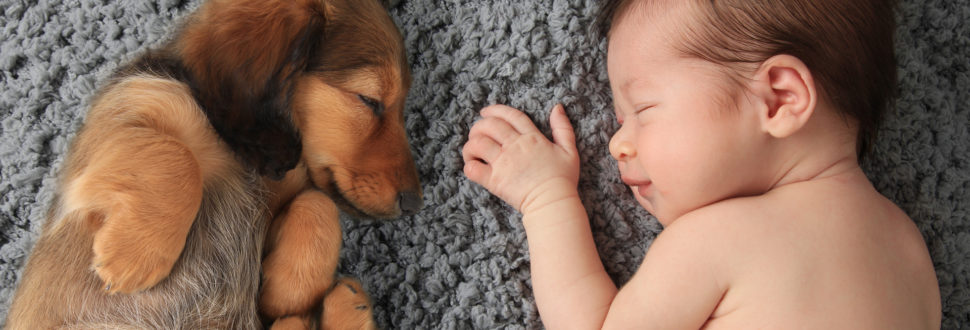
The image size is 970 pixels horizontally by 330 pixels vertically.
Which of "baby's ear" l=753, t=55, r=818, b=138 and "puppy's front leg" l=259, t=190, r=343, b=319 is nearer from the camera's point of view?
"baby's ear" l=753, t=55, r=818, b=138

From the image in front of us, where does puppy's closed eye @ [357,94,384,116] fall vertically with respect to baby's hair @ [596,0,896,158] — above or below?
below

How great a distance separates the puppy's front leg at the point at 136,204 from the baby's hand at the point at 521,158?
2.59ft

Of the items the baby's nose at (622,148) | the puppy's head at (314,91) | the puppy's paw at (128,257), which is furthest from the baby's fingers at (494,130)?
the puppy's paw at (128,257)

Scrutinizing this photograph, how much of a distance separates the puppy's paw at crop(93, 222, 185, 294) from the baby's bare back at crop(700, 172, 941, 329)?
4.29 feet

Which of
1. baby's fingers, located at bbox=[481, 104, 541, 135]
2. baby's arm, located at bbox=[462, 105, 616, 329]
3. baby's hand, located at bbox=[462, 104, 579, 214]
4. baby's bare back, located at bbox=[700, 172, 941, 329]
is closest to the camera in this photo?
baby's bare back, located at bbox=[700, 172, 941, 329]

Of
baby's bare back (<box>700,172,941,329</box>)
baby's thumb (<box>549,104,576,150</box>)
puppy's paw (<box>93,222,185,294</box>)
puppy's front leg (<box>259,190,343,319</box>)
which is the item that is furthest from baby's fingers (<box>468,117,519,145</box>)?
puppy's paw (<box>93,222,185,294</box>)

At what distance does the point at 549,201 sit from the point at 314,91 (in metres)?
0.70

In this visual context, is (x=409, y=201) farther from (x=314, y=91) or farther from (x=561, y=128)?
(x=561, y=128)

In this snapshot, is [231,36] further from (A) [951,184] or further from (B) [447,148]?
(A) [951,184]

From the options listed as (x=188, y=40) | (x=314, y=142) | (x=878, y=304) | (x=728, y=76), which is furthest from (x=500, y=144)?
(x=878, y=304)

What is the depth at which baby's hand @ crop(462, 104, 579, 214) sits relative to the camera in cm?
197

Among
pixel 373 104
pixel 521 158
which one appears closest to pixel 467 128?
pixel 521 158

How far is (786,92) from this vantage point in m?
1.63

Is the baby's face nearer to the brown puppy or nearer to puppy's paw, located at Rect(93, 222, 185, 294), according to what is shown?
the brown puppy
